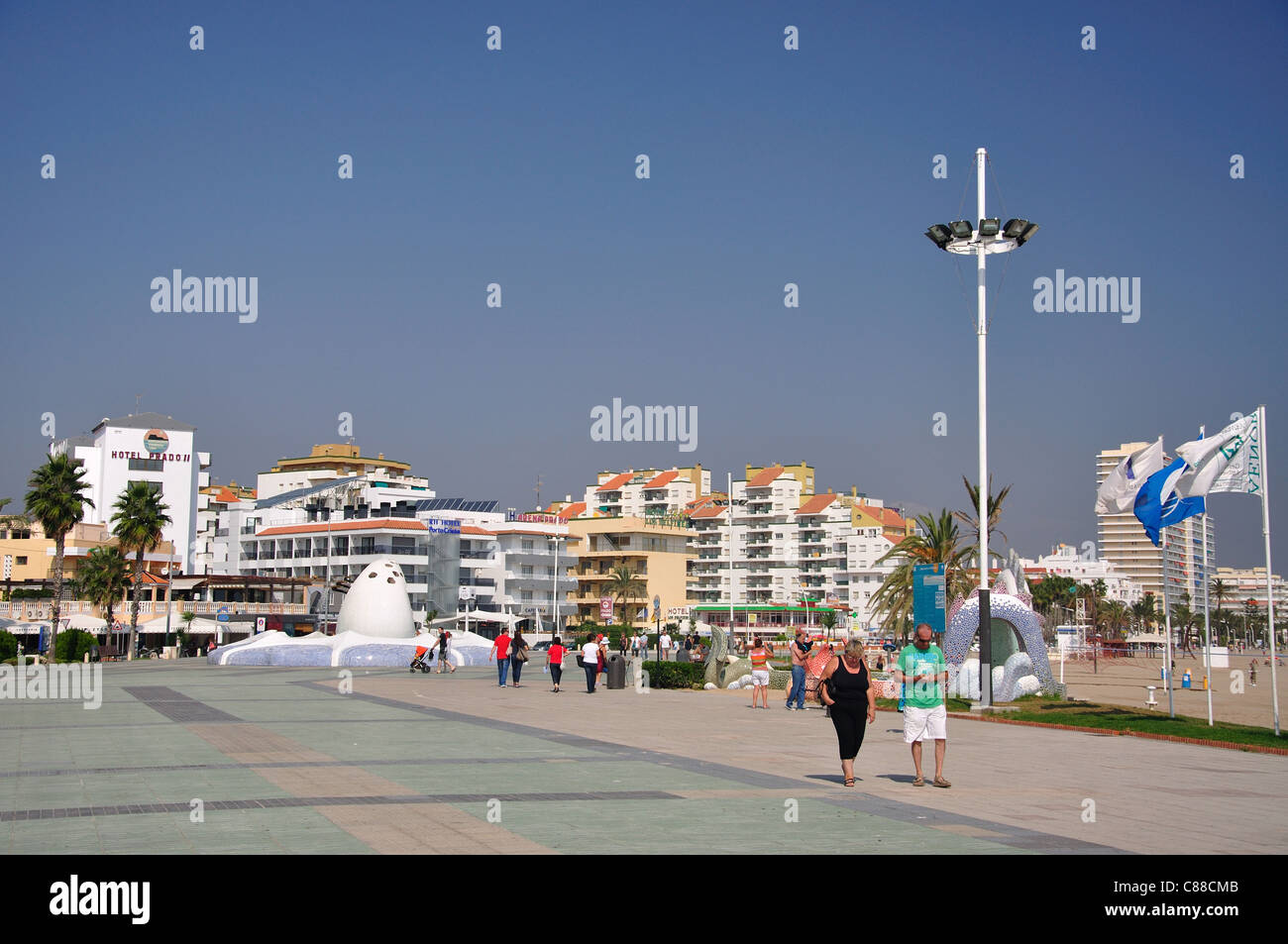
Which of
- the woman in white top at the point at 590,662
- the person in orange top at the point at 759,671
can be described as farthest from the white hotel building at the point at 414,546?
the person in orange top at the point at 759,671

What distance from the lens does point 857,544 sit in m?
124

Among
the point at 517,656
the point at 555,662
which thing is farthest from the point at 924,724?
the point at 517,656

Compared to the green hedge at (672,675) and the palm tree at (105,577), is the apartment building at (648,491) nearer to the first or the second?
the palm tree at (105,577)

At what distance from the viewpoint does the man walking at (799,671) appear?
2397 centimetres

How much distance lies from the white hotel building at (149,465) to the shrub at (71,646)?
188 ft

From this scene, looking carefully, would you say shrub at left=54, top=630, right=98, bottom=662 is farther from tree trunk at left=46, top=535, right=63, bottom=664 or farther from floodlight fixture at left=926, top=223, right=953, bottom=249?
floodlight fixture at left=926, top=223, right=953, bottom=249

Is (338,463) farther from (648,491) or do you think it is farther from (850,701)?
(850,701)

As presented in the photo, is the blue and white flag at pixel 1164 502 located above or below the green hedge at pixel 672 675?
above

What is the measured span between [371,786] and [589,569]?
95.0m

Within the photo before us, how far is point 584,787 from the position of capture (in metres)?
11.6

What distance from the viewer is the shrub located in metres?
45.0
